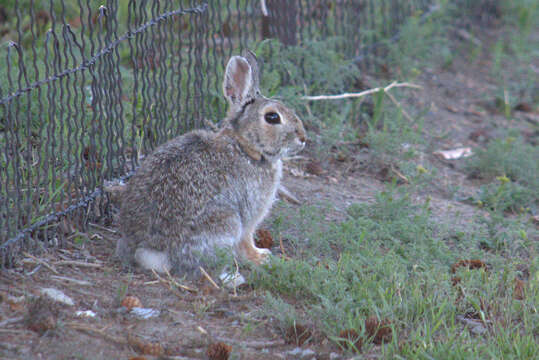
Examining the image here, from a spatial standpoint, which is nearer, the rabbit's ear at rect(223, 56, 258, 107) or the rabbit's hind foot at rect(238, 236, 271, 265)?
the rabbit's hind foot at rect(238, 236, 271, 265)

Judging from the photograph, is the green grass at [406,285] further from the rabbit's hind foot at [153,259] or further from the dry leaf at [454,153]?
the dry leaf at [454,153]

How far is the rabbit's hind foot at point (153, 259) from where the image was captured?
4.41 metres

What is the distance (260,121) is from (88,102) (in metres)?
1.71

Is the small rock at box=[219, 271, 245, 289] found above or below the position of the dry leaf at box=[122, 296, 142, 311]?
below

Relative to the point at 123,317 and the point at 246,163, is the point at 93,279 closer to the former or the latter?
the point at 123,317

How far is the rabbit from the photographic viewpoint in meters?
4.41

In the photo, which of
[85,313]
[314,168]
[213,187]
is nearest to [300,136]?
[213,187]

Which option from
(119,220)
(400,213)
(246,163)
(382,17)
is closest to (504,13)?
(382,17)

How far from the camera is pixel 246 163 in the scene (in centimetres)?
479

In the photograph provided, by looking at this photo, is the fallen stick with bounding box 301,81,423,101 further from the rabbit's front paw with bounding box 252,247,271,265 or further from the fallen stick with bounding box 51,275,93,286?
the fallen stick with bounding box 51,275,93,286

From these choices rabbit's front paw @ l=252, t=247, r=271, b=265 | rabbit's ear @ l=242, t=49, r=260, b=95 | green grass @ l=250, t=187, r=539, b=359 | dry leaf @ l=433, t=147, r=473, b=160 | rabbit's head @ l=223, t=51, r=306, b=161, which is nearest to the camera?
green grass @ l=250, t=187, r=539, b=359

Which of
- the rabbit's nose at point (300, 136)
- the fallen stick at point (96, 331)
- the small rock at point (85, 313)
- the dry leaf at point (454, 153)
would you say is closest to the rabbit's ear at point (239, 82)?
the rabbit's nose at point (300, 136)

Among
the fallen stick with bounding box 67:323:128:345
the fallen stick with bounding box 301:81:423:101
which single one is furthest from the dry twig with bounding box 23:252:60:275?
the fallen stick with bounding box 301:81:423:101

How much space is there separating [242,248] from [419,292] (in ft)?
4.15
